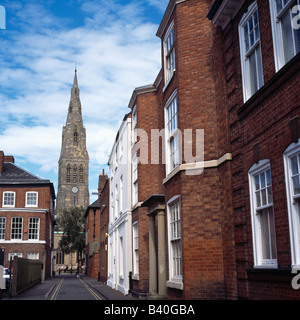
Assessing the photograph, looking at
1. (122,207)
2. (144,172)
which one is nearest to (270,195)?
(144,172)

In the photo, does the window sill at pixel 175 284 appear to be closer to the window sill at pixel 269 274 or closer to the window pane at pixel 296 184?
the window sill at pixel 269 274

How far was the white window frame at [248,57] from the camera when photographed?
9.16m

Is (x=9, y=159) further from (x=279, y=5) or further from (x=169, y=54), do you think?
(x=279, y=5)

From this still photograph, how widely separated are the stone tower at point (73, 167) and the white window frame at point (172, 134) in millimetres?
114660

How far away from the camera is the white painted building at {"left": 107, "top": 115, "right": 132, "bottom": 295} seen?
20203 millimetres

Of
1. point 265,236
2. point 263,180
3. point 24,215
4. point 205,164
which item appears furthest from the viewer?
point 24,215

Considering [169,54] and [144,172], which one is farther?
[144,172]

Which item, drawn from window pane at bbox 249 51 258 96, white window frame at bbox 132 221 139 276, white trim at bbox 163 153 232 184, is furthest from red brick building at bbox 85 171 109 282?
window pane at bbox 249 51 258 96

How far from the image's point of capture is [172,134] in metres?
13.2

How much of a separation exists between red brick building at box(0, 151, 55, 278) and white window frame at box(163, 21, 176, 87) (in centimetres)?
3145

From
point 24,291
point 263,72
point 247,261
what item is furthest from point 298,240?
point 24,291

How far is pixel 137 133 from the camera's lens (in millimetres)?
18438

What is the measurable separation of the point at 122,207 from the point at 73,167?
109m

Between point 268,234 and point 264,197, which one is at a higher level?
point 264,197
